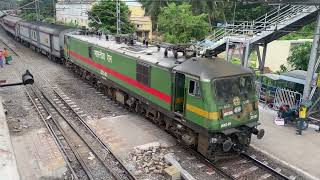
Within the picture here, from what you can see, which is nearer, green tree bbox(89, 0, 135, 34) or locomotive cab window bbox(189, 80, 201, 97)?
locomotive cab window bbox(189, 80, 201, 97)

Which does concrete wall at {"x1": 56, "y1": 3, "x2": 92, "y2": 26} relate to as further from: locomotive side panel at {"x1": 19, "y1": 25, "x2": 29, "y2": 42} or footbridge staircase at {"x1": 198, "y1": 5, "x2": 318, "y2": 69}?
footbridge staircase at {"x1": 198, "y1": 5, "x2": 318, "y2": 69}

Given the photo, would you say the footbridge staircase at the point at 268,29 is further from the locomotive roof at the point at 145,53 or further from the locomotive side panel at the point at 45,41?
the locomotive side panel at the point at 45,41

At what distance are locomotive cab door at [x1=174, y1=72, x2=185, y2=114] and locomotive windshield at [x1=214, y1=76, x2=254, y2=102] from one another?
1.47 meters

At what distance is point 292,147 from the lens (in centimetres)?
1198

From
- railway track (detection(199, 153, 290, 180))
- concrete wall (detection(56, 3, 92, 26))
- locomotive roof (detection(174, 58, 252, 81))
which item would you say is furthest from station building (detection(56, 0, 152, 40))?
railway track (detection(199, 153, 290, 180))

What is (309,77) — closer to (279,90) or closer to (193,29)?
(279,90)

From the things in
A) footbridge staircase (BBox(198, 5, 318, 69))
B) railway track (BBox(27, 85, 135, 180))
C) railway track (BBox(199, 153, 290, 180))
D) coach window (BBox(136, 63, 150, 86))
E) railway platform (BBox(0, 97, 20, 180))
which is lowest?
railway track (BBox(27, 85, 135, 180))

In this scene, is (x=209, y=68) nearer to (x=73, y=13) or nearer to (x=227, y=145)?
(x=227, y=145)

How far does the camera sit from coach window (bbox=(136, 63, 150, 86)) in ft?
A: 42.9

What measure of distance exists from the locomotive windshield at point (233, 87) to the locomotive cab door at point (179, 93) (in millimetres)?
1474

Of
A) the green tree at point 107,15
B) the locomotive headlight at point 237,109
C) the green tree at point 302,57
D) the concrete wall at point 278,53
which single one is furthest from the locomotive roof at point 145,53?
the green tree at point 107,15

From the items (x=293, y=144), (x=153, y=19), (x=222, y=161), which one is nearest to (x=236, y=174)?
(x=222, y=161)

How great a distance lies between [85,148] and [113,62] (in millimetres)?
5396

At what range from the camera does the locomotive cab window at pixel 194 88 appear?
404 inches
